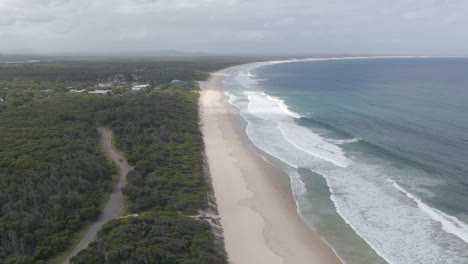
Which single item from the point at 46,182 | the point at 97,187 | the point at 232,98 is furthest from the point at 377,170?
the point at 232,98

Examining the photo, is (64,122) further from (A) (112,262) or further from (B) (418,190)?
(B) (418,190)

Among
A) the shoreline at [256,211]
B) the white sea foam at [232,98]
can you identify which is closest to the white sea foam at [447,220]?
the shoreline at [256,211]

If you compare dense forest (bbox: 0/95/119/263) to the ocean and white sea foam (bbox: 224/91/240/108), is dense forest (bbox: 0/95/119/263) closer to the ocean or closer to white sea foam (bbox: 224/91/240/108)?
the ocean

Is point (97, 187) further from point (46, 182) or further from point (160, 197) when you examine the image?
point (160, 197)

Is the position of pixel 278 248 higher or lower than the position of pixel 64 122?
lower

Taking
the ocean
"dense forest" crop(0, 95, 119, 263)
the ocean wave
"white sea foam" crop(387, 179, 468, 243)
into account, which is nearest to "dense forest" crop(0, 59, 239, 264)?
"dense forest" crop(0, 95, 119, 263)

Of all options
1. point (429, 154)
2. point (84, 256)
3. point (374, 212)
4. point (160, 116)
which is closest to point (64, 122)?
point (160, 116)

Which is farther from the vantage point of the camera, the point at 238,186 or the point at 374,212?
the point at 238,186

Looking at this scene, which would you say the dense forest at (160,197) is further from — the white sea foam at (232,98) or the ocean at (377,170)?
the white sea foam at (232,98)
